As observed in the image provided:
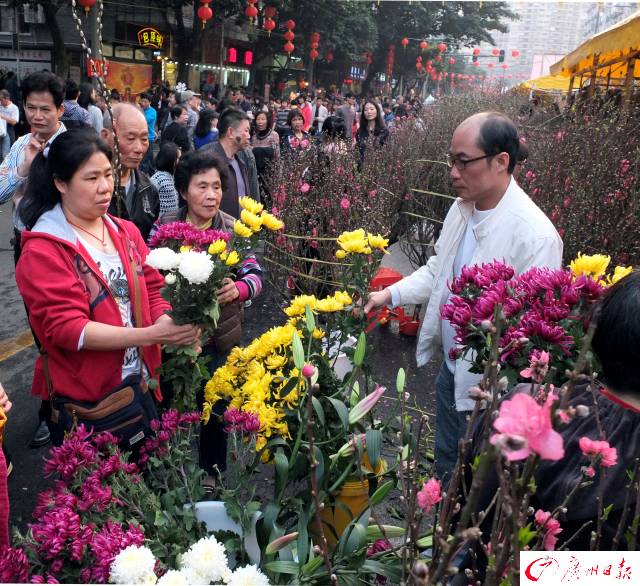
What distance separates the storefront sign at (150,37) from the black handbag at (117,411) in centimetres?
2492

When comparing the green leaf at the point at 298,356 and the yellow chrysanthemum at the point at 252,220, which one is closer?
the green leaf at the point at 298,356

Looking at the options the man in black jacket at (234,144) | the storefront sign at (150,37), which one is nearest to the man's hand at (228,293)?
the man in black jacket at (234,144)

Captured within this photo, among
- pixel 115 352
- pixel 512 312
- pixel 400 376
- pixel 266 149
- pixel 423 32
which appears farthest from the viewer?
pixel 423 32

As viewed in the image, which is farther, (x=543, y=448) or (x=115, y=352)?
(x=115, y=352)

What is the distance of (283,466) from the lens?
169 cm

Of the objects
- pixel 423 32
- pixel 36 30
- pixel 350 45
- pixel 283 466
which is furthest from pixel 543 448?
pixel 423 32

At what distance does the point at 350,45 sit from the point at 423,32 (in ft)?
23.3

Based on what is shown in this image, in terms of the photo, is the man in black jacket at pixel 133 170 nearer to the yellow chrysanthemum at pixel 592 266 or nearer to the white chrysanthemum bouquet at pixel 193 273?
the white chrysanthemum bouquet at pixel 193 273

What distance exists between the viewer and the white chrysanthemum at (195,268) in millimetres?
1763

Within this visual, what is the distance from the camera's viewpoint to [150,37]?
24594 mm

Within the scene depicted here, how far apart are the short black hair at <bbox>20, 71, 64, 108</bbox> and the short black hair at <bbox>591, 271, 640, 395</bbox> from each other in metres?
3.15

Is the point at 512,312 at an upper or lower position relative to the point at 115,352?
upper

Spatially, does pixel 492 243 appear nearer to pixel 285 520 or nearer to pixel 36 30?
pixel 285 520

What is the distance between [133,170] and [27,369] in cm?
172
